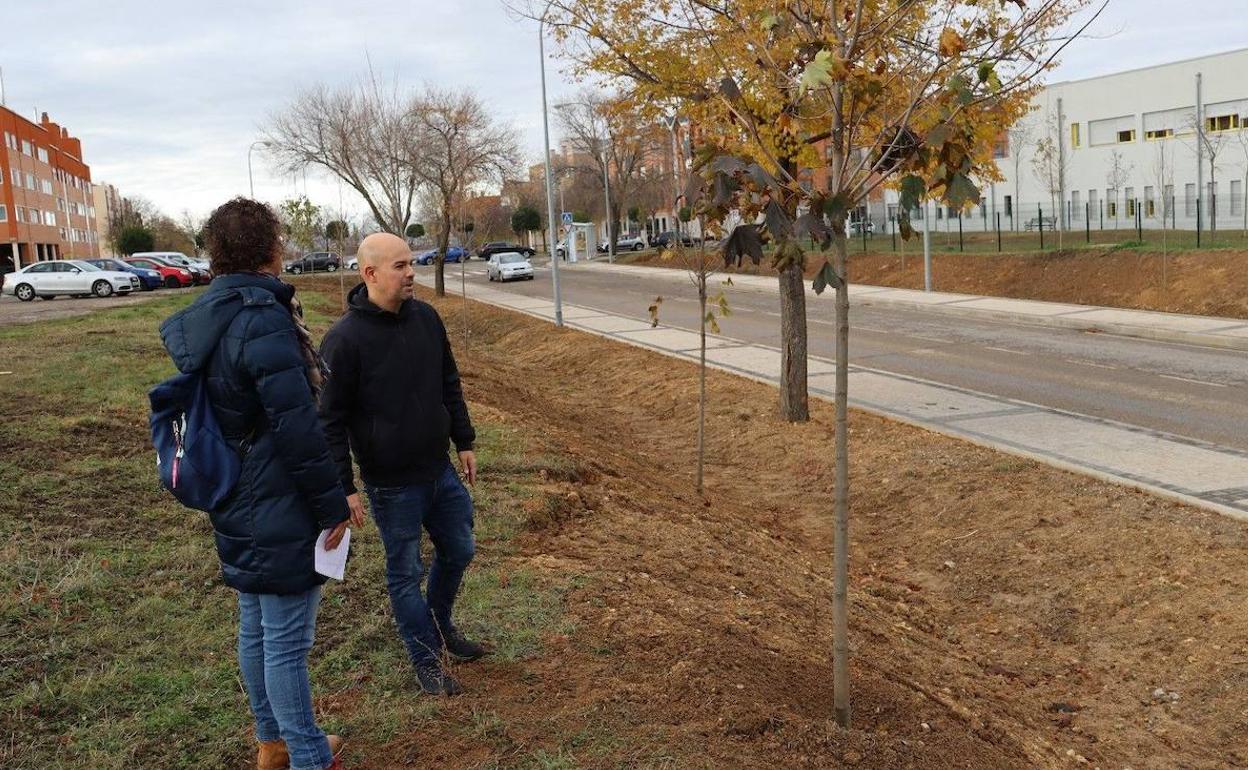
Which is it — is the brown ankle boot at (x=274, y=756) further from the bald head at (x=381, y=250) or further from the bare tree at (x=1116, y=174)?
the bare tree at (x=1116, y=174)

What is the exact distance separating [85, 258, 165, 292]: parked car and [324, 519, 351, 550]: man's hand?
131ft

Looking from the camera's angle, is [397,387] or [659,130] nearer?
[397,387]

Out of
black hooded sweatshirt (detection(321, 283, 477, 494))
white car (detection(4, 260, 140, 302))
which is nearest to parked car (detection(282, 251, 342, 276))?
white car (detection(4, 260, 140, 302))

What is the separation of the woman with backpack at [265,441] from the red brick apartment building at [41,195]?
227 ft

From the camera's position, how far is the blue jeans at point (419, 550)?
3715 millimetres

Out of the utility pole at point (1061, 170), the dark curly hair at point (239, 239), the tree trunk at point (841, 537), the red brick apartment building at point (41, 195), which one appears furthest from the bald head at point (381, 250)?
the red brick apartment building at point (41, 195)

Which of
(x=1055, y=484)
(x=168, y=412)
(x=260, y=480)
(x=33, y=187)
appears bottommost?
(x=1055, y=484)

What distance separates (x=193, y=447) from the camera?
9.61 feet

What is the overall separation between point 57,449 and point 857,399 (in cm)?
851

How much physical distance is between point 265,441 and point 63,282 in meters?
36.9

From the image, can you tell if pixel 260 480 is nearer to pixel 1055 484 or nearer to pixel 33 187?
pixel 1055 484

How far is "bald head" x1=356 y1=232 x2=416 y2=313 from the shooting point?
11.8 ft

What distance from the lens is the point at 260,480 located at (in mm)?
2979

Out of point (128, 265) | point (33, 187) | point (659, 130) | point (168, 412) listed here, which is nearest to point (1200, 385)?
point (659, 130)
